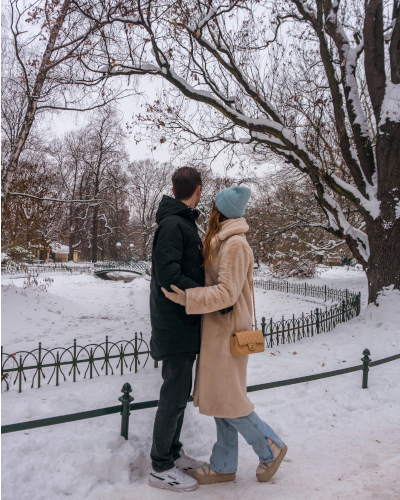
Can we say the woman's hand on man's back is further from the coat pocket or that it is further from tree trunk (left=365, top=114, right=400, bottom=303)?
tree trunk (left=365, top=114, right=400, bottom=303)

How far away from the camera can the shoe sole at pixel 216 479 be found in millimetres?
2307

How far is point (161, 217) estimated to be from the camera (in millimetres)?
2264

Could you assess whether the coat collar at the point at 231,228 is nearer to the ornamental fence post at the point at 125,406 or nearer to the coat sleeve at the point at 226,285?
the coat sleeve at the point at 226,285

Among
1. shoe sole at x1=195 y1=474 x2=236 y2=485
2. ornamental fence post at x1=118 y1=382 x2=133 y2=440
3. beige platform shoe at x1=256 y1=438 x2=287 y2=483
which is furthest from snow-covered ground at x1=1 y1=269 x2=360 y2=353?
beige platform shoe at x1=256 y1=438 x2=287 y2=483

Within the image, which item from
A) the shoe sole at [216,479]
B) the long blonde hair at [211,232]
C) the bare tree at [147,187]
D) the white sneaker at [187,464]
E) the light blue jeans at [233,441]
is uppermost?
the bare tree at [147,187]

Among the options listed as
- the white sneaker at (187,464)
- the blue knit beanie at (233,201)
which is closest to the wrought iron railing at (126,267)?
the white sneaker at (187,464)

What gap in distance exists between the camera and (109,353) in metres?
7.37

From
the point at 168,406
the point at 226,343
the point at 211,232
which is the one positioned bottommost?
the point at 168,406

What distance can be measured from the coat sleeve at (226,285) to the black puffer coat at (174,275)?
4.0 inches

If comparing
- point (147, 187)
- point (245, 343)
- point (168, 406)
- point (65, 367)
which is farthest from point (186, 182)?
point (147, 187)

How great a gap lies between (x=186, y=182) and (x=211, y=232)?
391 mm

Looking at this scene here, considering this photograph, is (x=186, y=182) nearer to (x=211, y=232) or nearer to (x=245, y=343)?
(x=211, y=232)

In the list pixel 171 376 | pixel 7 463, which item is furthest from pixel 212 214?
pixel 7 463

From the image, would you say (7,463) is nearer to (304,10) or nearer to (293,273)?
(304,10)
